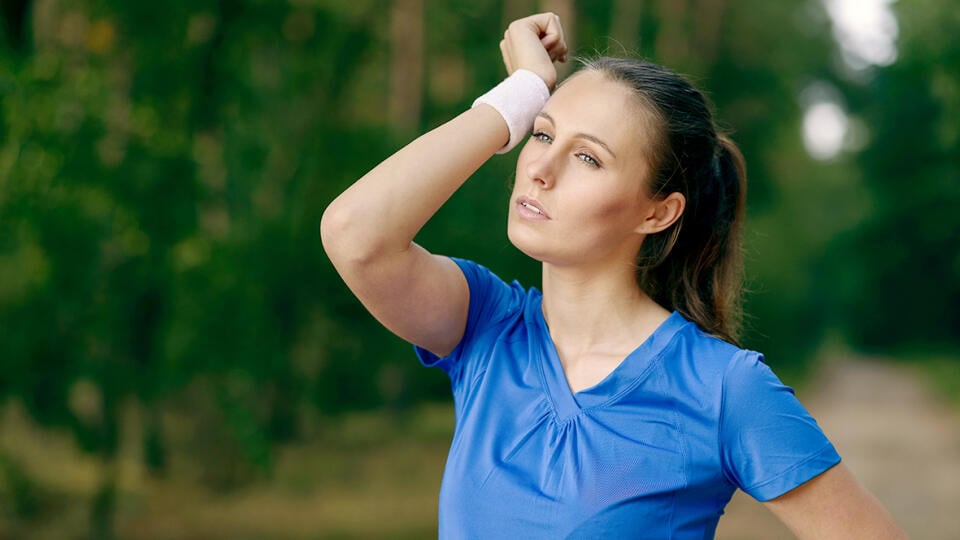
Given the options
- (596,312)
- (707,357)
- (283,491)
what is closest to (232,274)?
(283,491)

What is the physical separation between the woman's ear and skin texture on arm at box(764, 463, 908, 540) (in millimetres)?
563

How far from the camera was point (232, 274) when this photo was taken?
757 cm

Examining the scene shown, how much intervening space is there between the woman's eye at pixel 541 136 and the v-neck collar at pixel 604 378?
1.20ft

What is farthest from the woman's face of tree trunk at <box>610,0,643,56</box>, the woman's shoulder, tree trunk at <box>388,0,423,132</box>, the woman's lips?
tree trunk at <box>610,0,643,56</box>

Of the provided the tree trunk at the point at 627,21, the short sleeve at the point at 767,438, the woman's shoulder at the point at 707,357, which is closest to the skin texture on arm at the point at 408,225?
the woman's shoulder at the point at 707,357

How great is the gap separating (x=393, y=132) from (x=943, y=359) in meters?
22.2

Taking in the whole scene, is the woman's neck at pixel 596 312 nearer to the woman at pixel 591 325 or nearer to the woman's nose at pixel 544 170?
the woman at pixel 591 325

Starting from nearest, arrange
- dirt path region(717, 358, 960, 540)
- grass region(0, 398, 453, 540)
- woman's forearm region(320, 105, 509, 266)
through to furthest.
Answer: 1. woman's forearm region(320, 105, 509, 266)
2. grass region(0, 398, 453, 540)
3. dirt path region(717, 358, 960, 540)

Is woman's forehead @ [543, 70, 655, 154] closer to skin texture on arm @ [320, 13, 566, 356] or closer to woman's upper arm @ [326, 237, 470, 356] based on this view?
skin texture on arm @ [320, 13, 566, 356]

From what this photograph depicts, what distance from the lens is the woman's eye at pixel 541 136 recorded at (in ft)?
6.56

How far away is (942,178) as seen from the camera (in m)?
20.3

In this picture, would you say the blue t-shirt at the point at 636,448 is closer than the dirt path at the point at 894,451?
Yes

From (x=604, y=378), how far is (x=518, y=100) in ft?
1.74

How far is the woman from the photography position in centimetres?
180
